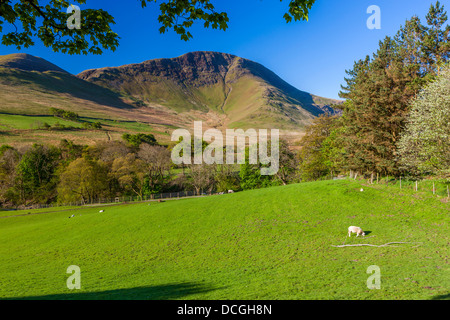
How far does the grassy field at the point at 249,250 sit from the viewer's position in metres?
9.98

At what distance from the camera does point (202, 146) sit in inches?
3861

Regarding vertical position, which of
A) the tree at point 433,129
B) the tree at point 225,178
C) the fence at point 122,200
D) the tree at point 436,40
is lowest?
the fence at point 122,200

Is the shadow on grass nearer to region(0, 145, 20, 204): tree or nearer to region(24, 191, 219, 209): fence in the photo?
region(24, 191, 219, 209): fence

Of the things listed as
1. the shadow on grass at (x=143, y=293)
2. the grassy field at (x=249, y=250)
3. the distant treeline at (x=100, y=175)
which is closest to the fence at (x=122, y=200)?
the distant treeline at (x=100, y=175)

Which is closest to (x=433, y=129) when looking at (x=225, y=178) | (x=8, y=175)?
(x=225, y=178)

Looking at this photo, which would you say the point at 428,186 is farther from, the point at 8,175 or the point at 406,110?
the point at 8,175

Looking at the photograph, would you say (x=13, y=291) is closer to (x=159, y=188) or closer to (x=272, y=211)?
(x=272, y=211)

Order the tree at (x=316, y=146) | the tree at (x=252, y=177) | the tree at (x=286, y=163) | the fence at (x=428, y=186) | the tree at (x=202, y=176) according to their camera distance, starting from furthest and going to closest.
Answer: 1. the tree at (x=252, y=177)
2. the tree at (x=202, y=176)
3. the tree at (x=286, y=163)
4. the tree at (x=316, y=146)
5. the fence at (x=428, y=186)

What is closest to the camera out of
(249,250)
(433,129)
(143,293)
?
(143,293)

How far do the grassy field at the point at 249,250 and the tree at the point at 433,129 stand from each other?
3911 millimetres

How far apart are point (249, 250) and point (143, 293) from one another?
8.94 meters

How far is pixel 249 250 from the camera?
56.3 ft

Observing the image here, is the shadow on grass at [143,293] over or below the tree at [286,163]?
below

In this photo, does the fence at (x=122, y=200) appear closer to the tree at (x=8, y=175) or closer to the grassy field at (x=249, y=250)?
the tree at (x=8, y=175)
